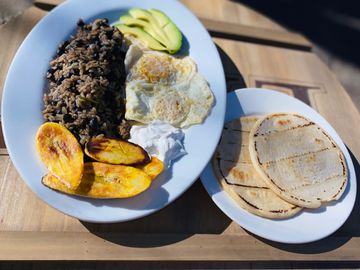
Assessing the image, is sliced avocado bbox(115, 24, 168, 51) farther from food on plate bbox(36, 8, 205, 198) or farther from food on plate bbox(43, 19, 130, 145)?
food on plate bbox(43, 19, 130, 145)

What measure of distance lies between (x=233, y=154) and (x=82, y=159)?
0.98 meters

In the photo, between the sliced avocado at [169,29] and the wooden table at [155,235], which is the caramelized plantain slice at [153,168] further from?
the sliced avocado at [169,29]

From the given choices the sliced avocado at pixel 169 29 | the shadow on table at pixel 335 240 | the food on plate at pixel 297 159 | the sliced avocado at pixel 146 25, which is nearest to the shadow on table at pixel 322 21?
the sliced avocado at pixel 169 29

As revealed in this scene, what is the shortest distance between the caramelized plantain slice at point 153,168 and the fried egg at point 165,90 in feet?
1.08

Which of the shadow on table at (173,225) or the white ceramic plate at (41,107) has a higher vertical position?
the white ceramic plate at (41,107)

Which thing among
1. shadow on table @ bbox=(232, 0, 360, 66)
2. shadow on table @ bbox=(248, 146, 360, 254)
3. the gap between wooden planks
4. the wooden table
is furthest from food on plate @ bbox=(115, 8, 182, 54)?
shadow on table @ bbox=(232, 0, 360, 66)

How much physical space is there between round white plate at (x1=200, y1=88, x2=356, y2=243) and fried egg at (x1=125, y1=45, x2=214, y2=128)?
0.28 meters

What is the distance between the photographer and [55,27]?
254 centimetres

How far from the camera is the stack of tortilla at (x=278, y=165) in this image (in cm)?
227

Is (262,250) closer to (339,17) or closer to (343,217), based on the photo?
(343,217)

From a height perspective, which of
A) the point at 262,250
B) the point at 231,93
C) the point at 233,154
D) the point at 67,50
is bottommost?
the point at 262,250

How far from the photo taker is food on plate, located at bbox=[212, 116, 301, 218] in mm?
2223

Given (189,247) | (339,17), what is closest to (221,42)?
(189,247)

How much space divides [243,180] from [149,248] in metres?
Answer: 0.72
